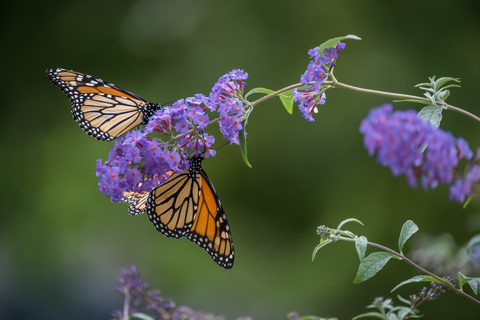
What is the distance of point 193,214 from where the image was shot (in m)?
1.87

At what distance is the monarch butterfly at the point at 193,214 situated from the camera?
185cm

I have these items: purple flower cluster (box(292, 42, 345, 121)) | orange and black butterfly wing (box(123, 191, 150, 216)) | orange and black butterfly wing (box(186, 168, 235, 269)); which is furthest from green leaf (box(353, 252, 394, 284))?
orange and black butterfly wing (box(123, 191, 150, 216))

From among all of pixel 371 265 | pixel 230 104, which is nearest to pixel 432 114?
pixel 371 265

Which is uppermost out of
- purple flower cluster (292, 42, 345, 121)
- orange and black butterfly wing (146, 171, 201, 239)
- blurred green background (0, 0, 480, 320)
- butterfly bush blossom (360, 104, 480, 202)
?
blurred green background (0, 0, 480, 320)

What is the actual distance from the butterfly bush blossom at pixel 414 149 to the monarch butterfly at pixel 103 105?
134 centimetres

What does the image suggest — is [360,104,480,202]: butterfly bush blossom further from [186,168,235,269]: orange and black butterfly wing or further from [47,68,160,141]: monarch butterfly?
[47,68,160,141]: monarch butterfly

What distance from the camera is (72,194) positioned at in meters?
4.73

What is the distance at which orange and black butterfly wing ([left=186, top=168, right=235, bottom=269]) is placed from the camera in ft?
6.07

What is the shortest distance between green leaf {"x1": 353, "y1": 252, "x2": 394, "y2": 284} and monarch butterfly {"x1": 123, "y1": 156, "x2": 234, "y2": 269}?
0.79 meters

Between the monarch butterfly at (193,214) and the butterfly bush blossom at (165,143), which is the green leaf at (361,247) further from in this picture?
the monarch butterfly at (193,214)

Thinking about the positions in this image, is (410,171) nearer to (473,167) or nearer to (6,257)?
(473,167)

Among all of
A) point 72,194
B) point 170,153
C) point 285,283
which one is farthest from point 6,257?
point 170,153

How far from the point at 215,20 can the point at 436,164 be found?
165 inches

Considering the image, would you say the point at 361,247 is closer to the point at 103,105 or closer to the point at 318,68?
the point at 318,68
